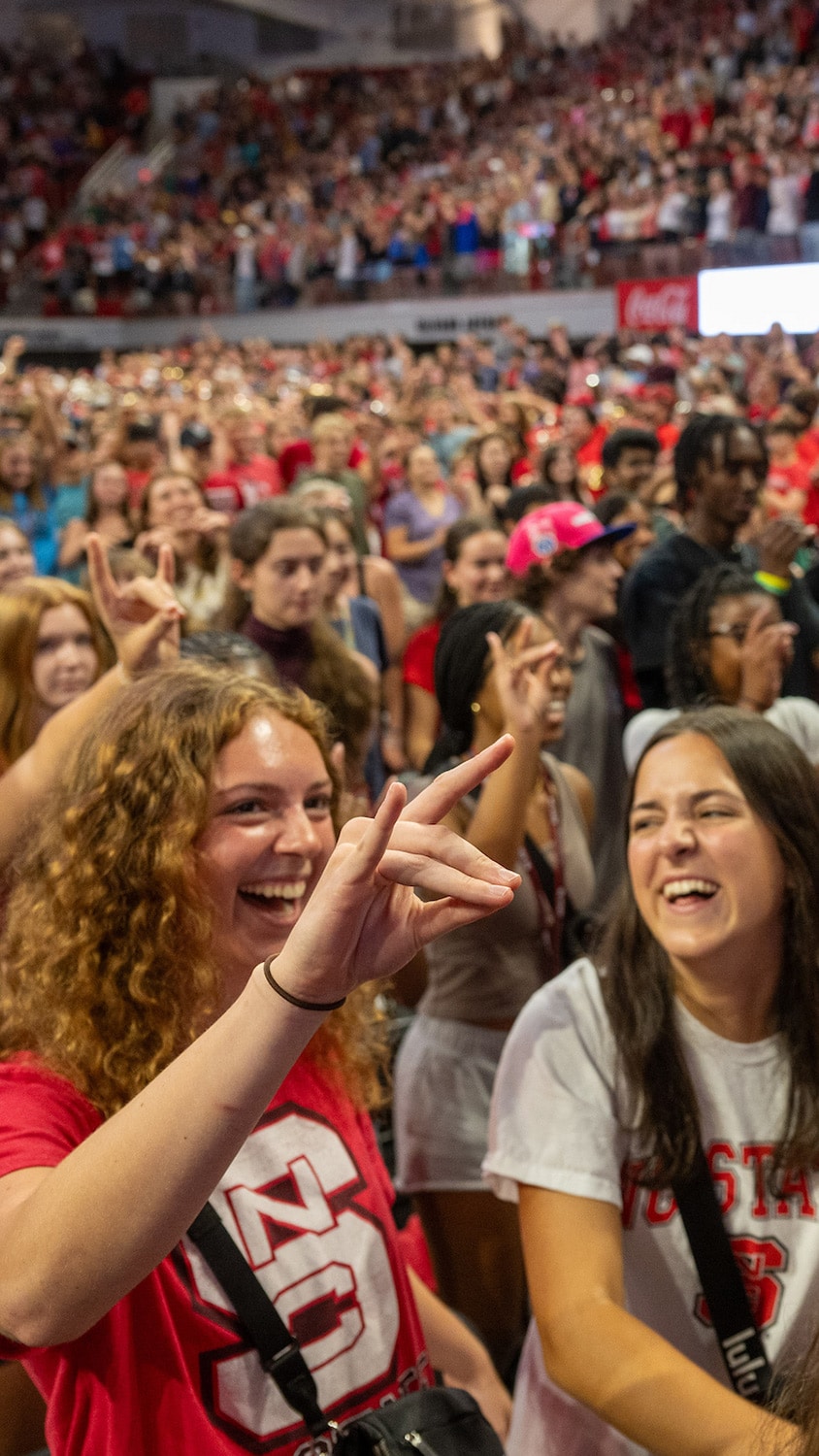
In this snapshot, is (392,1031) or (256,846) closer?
(256,846)

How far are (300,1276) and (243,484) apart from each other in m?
5.62

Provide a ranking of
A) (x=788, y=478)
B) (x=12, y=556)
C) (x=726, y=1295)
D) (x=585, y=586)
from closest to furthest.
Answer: (x=726, y=1295), (x=12, y=556), (x=585, y=586), (x=788, y=478)

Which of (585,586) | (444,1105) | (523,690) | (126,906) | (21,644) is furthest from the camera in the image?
(585,586)

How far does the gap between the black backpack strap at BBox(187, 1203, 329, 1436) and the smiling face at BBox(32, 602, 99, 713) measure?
180 cm

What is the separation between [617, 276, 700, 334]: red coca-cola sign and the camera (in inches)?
580

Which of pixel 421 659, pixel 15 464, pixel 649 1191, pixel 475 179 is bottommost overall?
pixel 649 1191

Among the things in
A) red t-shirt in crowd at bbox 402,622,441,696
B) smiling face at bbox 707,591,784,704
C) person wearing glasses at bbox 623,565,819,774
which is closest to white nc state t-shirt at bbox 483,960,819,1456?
person wearing glasses at bbox 623,565,819,774

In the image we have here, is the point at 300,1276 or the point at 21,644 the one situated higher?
the point at 21,644

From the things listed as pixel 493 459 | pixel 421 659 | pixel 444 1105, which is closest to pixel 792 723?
pixel 444 1105

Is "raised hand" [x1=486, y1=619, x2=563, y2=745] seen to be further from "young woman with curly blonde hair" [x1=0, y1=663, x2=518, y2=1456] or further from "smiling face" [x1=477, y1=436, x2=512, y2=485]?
"smiling face" [x1=477, y1=436, x2=512, y2=485]

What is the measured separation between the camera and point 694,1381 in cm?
146

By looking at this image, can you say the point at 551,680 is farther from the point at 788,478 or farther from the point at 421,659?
the point at 788,478

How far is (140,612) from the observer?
8.31ft

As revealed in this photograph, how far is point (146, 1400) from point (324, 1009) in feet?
1.46
